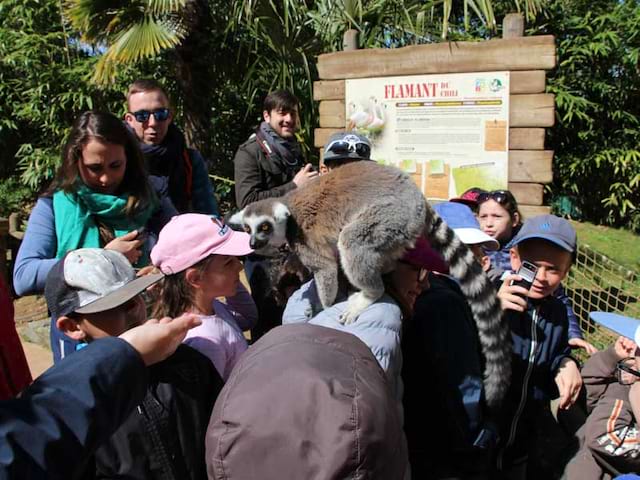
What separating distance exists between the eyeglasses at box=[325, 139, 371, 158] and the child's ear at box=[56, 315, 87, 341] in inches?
70.9

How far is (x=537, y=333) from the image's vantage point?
192 centimetres

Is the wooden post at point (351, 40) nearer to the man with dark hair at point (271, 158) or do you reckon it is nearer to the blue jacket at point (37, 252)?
the man with dark hair at point (271, 158)

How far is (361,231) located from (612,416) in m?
1.13

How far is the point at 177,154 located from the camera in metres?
2.78

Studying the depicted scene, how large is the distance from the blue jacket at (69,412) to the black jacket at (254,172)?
224 cm

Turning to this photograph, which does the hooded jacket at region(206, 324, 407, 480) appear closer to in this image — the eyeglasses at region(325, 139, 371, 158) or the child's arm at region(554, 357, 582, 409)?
the child's arm at region(554, 357, 582, 409)

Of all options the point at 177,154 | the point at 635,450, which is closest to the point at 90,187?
the point at 177,154

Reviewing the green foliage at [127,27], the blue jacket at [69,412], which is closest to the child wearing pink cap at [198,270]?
the blue jacket at [69,412]

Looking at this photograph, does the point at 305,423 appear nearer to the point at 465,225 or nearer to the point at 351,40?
the point at 465,225

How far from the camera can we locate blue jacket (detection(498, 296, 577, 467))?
191 centimetres

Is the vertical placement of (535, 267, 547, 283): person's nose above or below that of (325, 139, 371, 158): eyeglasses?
below

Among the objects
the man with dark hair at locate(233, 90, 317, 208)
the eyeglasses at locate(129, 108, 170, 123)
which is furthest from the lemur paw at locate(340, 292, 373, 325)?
the eyeglasses at locate(129, 108, 170, 123)

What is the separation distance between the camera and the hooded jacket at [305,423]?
751 millimetres

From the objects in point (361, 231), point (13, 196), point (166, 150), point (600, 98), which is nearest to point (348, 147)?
point (361, 231)
